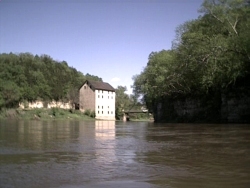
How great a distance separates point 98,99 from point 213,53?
64.9 m

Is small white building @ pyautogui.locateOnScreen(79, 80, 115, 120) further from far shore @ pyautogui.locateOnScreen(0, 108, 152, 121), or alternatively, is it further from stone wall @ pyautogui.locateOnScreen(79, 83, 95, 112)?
far shore @ pyautogui.locateOnScreen(0, 108, 152, 121)

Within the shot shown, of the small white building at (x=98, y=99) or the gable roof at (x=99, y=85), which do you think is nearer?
the small white building at (x=98, y=99)

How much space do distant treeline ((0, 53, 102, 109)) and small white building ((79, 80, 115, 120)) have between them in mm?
5091

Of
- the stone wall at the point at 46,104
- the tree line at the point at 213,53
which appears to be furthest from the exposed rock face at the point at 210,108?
the stone wall at the point at 46,104

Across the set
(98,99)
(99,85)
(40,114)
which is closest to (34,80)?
(40,114)

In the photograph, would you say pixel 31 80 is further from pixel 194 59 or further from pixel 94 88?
pixel 194 59

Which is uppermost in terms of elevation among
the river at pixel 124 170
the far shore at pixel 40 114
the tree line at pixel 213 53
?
the tree line at pixel 213 53

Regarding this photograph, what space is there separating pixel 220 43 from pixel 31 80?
234 feet

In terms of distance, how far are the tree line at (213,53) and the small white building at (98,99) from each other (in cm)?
5087

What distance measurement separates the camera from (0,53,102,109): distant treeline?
77.4m

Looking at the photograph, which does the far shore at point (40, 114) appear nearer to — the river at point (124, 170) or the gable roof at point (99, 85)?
the gable roof at point (99, 85)

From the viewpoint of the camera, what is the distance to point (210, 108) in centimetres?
3114

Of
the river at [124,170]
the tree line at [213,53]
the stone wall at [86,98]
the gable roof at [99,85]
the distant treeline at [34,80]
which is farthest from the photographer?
the gable roof at [99,85]

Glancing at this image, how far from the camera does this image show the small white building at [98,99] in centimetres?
8744
